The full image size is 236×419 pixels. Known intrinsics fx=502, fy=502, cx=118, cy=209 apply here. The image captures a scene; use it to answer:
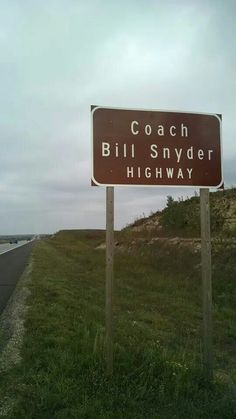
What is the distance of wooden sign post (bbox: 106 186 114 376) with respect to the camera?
5719 mm

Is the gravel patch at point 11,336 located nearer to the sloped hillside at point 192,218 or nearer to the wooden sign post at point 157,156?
the wooden sign post at point 157,156

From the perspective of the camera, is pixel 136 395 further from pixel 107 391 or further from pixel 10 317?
pixel 10 317

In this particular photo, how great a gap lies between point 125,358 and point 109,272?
114 centimetres

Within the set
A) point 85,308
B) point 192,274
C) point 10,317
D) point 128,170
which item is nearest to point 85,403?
point 128,170

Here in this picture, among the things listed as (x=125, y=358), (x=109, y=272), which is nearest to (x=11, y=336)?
(x=125, y=358)

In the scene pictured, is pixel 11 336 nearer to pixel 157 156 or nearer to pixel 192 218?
pixel 157 156

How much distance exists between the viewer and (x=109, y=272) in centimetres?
586

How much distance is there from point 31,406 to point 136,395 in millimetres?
1079

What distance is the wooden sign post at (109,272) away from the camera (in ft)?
18.8

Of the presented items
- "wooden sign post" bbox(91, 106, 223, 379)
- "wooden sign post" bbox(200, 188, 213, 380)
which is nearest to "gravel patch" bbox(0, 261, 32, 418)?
"wooden sign post" bbox(91, 106, 223, 379)

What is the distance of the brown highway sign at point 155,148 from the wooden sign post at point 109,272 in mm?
241

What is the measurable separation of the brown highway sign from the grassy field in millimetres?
2192

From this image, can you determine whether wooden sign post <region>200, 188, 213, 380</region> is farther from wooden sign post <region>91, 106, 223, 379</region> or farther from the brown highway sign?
the brown highway sign

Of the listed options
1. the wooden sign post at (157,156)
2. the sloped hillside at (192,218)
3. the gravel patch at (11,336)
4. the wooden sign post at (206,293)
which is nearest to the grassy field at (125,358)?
the gravel patch at (11,336)
